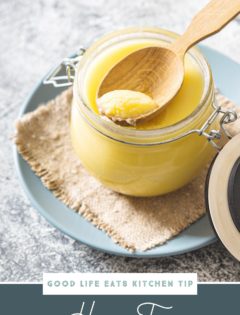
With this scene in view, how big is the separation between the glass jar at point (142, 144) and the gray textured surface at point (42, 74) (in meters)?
0.14

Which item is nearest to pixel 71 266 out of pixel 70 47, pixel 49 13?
pixel 70 47

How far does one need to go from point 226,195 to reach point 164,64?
0.23m

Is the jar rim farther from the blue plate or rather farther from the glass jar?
the blue plate

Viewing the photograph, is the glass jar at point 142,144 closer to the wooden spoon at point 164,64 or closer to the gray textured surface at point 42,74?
the wooden spoon at point 164,64

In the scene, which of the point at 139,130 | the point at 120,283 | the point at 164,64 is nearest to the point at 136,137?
the point at 139,130

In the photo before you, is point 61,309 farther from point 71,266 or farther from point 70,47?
point 70,47

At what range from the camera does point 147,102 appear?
942 mm

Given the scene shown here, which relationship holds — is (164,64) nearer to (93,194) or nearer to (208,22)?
(208,22)

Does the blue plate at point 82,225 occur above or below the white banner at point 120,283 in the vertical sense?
above

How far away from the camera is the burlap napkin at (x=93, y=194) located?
1.04 m

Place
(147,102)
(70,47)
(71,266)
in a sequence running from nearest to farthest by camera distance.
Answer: (147,102) < (71,266) < (70,47)

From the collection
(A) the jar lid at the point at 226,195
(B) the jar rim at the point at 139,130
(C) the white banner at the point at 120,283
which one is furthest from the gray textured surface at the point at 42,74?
(B) the jar rim at the point at 139,130

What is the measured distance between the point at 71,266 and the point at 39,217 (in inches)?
4.5

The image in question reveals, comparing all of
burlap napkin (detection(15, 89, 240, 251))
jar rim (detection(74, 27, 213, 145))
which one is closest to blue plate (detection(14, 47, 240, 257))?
burlap napkin (detection(15, 89, 240, 251))
